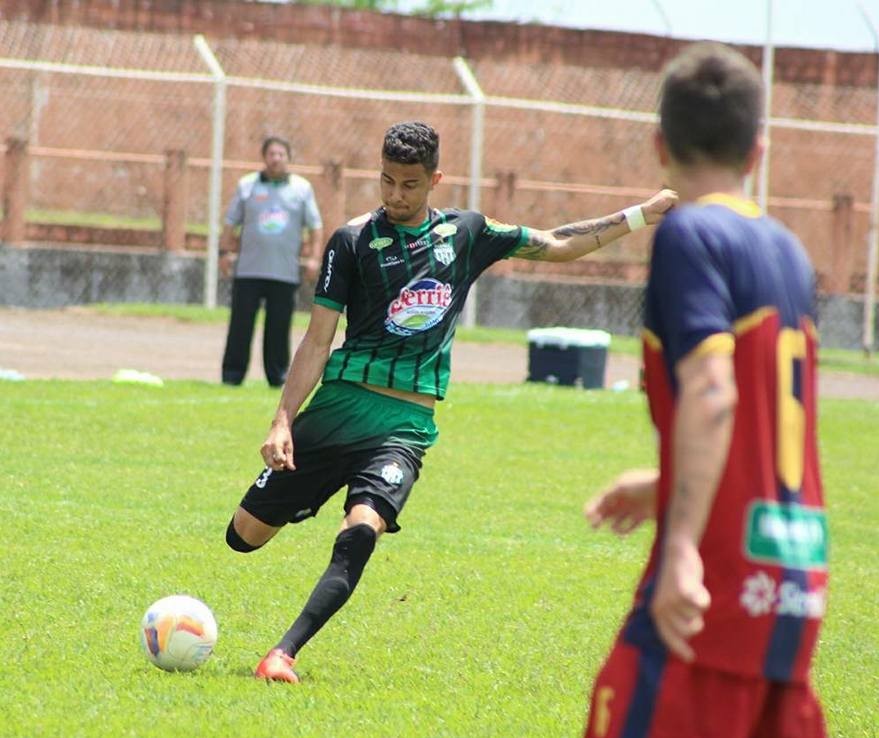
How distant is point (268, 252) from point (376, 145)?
15.7 metres

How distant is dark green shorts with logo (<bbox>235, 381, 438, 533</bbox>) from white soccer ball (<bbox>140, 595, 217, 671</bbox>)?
454mm

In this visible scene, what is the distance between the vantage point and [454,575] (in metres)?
8.61

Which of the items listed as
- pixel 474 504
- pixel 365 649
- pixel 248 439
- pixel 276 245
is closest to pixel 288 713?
pixel 365 649

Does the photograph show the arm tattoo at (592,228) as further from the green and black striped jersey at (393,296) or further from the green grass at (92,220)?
the green grass at (92,220)

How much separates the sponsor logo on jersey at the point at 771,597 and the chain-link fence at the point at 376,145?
22061mm

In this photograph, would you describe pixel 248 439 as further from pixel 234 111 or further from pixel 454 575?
pixel 234 111

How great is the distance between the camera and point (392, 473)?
6.42m

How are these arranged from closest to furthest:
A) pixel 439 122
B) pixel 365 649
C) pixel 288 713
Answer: pixel 288 713 < pixel 365 649 < pixel 439 122

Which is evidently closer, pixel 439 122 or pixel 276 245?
pixel 276 245

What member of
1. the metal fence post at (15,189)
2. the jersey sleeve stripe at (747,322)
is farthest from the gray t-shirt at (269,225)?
the jersey sleeve stripe at (747,322)

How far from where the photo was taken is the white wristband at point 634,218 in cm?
641

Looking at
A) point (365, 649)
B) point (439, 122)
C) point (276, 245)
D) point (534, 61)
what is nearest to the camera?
point (365, 649)

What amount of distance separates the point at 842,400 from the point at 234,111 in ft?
48.8

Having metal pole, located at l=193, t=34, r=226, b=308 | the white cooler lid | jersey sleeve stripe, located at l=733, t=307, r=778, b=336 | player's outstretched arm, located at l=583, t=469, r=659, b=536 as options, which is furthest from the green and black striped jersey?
metal pole, located at l=193, t=34, r=226, b=308
